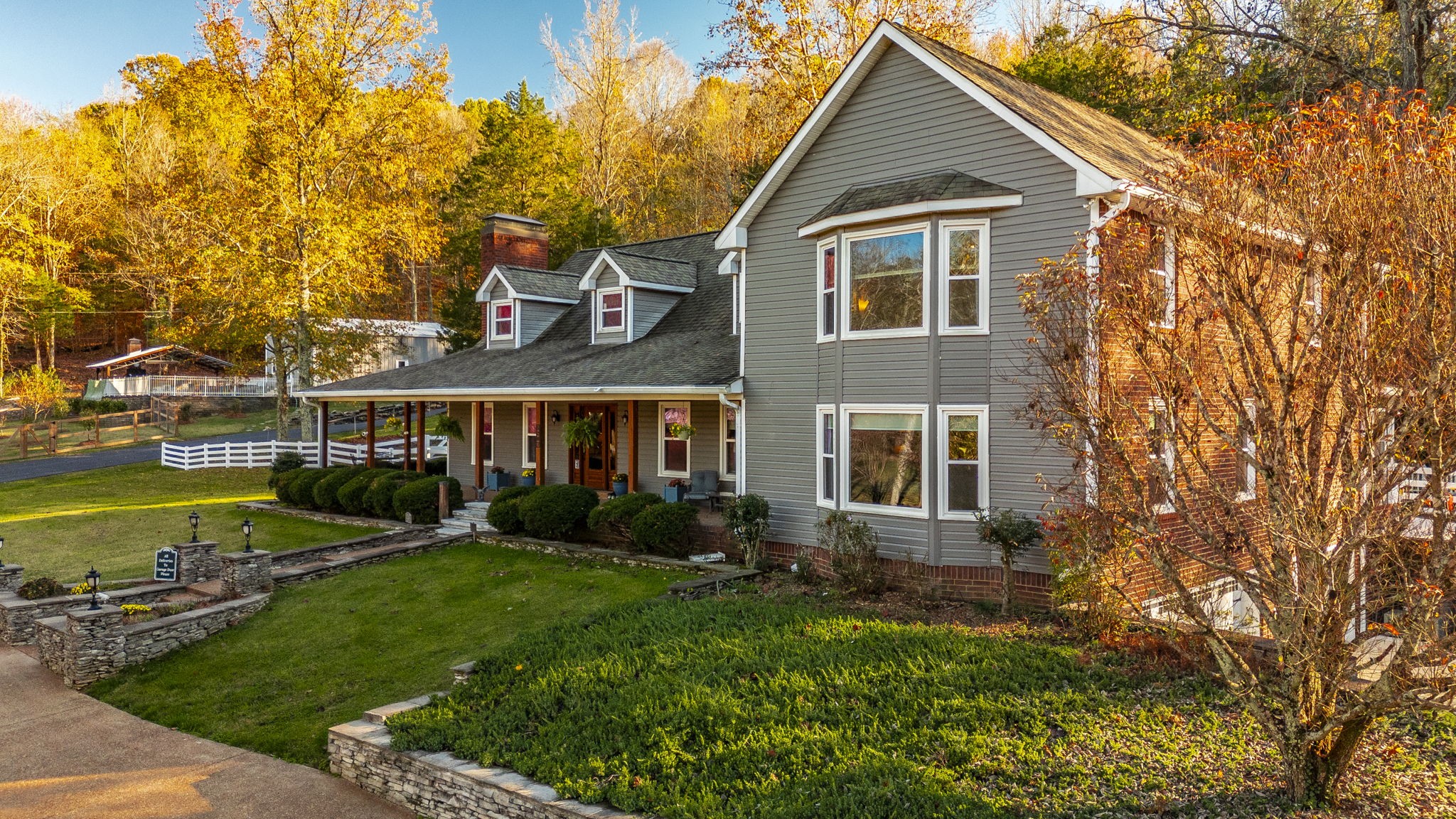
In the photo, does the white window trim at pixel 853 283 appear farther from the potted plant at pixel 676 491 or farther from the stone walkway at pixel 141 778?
the stone walkway at pixel 141 778

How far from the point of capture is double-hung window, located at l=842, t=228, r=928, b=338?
488 inches

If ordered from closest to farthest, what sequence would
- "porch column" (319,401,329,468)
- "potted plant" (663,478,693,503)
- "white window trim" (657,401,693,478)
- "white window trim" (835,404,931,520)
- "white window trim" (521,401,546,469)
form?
"white window trim" (835,404,931,520), "potted plant" (663,478,693,503), "white window trim" (657,401,693,478), "white window trim" (521,401,546,469), "porch column" (319,401,329,468)

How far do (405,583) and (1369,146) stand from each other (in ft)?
45.2

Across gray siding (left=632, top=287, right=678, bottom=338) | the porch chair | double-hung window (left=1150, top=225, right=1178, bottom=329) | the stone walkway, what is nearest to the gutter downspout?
double-hung window (left=1150, top=225, right=1178, bottom=329)

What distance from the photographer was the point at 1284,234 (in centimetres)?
616

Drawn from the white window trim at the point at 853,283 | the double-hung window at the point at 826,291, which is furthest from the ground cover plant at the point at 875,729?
the double-hung window at the point at 826,291

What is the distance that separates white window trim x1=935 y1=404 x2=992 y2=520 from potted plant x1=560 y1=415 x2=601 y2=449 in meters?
9.01

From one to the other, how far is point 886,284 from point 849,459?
8.63 feet

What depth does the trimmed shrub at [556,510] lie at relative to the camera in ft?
53.7

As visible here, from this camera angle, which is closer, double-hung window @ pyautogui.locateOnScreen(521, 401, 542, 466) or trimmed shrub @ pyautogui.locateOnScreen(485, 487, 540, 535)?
trimmed shrub @ pyautogui.locateOnScreen(485, 487, 540, 535)

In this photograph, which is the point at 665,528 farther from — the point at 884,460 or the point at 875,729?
the point at 875,729

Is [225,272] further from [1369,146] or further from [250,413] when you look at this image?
[1369,146]

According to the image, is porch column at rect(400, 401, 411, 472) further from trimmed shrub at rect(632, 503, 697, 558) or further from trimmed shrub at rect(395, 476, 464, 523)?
trimmed shrub at rect(632, 503, 697, 558)

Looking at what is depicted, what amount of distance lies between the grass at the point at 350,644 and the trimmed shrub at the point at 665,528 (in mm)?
649
